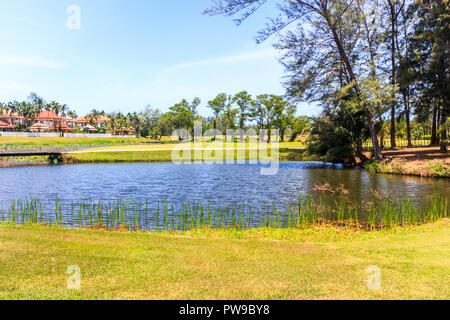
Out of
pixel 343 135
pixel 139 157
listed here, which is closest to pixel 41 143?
pixel 139 157

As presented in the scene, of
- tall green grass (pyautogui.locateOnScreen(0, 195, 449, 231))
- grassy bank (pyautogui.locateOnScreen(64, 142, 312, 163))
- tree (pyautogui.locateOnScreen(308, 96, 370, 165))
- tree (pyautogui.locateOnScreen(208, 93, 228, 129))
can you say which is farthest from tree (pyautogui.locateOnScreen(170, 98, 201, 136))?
tall green grass (pyautogui.locateOnScreen(0, 195, 449, 231))

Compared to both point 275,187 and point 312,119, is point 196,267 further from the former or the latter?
point 312,119

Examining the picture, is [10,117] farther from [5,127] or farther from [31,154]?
[31,154]

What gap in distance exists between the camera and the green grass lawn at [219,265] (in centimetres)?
574

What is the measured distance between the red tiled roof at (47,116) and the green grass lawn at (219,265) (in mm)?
125621

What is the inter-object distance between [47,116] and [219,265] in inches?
5272

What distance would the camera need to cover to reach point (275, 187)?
22.4m

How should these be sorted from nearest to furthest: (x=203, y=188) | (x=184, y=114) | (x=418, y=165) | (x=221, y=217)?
(x=221, y=217), (x=203, y=188), (x=418, y=165), (x=184, y=114)

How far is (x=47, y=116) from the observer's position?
400ft

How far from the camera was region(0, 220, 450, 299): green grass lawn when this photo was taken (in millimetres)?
5742

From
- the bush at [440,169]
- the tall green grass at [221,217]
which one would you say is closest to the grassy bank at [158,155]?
the bush at [440,169]

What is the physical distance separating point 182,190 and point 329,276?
51.5 ft

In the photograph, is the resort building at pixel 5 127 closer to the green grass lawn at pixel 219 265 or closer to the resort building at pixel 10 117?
the resort building at pixel 10 117

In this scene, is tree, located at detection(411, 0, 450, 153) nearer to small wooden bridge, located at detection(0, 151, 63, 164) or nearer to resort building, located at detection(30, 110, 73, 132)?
small wooden bridge, located at detection(0, 151, 63, 164)
